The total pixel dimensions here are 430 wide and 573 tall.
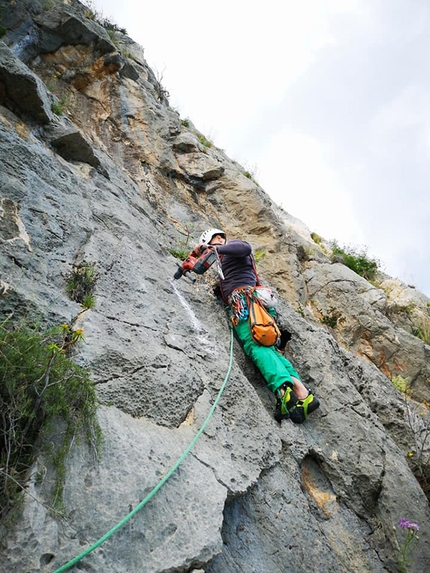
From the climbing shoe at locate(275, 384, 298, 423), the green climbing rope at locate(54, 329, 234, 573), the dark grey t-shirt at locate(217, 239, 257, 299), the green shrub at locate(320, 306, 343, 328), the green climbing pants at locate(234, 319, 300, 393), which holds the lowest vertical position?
the green climbing rope at locate(54, 329, 234, 573)

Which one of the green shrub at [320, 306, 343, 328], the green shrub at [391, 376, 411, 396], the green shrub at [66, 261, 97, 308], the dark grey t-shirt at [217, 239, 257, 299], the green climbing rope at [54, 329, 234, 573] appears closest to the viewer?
the green climbing rope at [54, 329, 234, 573]

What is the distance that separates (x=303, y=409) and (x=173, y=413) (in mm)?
1767

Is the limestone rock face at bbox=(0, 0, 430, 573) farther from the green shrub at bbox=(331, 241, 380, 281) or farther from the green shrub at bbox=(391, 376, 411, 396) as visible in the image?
the green shrub at bbox=(331, 241, 380, 281)

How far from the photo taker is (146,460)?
9.00 feet

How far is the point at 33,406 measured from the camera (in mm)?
2398

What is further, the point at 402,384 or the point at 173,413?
the point at 402,384

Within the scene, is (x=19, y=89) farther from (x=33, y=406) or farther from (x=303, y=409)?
(x=303, y=409)

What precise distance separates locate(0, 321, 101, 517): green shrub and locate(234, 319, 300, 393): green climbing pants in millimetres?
2344

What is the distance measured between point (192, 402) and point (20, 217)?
254cm

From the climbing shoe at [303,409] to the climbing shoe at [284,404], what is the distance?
0.04m

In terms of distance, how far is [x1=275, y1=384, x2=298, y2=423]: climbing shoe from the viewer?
4383mm

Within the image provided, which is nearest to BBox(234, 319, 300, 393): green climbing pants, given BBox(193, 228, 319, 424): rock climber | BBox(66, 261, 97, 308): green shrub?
BBox(193, 228, 319, 424): rock climber

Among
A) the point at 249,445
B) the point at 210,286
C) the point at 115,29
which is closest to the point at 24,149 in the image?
the point at 210,286

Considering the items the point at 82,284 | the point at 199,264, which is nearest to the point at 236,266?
the point at 199,264
